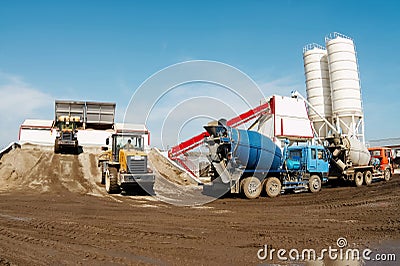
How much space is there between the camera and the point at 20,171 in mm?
21516

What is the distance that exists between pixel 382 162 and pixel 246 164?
599 inches

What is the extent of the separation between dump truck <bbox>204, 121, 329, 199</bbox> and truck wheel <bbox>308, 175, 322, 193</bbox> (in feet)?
2.60

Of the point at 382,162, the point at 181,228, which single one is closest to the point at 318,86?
the point at 382,162

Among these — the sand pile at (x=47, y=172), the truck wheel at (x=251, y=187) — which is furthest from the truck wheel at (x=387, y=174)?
the sand pile at (x=47, y=172)

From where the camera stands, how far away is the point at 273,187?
15602 mm

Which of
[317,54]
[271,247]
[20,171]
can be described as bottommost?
[271,247]

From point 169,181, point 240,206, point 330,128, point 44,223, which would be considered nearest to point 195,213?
point 240,206

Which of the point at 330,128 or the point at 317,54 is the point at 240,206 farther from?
the point at 317,54

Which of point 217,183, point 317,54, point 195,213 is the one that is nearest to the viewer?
point 195,213

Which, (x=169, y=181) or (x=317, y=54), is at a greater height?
(x=317, y=54)

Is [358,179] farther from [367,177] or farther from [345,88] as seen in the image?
[345,88]

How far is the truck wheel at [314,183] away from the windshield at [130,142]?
8.66 m

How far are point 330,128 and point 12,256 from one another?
34617 millimetres

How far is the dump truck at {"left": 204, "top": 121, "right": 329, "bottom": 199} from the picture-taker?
14336mm
